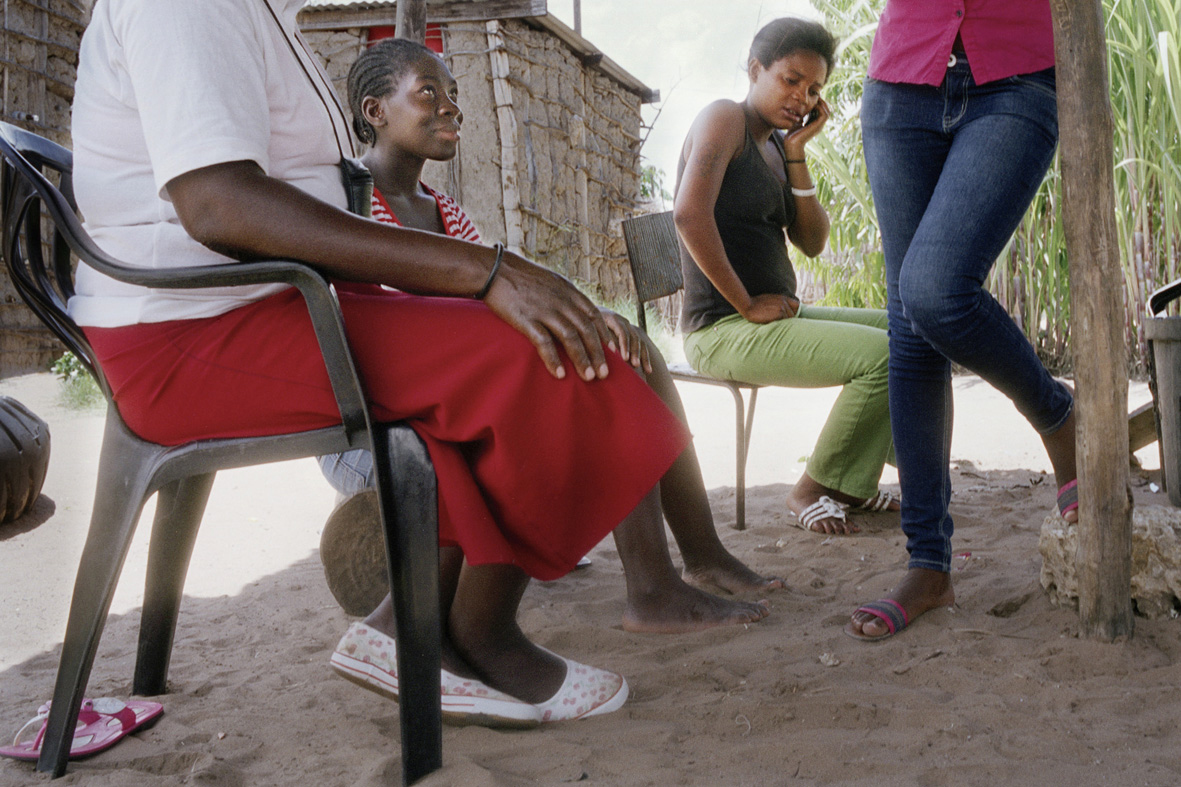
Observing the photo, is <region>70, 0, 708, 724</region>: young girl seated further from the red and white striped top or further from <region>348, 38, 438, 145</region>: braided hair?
the red and white striped top

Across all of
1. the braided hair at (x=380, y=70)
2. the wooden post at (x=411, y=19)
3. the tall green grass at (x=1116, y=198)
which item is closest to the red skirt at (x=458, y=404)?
the braided hair at (x=380, y=70)

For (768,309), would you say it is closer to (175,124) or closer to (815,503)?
(815,503)

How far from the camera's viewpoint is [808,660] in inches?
75.2

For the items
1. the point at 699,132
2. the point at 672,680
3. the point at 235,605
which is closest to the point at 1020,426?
the point at 699,132

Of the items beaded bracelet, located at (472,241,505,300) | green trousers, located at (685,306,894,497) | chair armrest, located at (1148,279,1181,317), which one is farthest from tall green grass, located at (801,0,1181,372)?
beaded bracelet, located at (472,241,505,300)

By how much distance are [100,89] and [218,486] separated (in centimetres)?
342

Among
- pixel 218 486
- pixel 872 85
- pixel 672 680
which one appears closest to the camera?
pixel 672 680

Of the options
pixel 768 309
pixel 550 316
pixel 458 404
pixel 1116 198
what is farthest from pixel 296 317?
pixel 1116 198

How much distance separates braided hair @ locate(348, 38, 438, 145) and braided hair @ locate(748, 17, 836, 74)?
3.72 feet

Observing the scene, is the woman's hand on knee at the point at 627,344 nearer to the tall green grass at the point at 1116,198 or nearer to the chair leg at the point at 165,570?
the chair leg at the point at 165,570

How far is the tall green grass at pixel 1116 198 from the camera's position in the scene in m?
4.47

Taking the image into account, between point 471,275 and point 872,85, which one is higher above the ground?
point 872,85

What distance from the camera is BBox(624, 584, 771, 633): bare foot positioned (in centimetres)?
210

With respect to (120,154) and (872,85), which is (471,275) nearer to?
(120,154)
